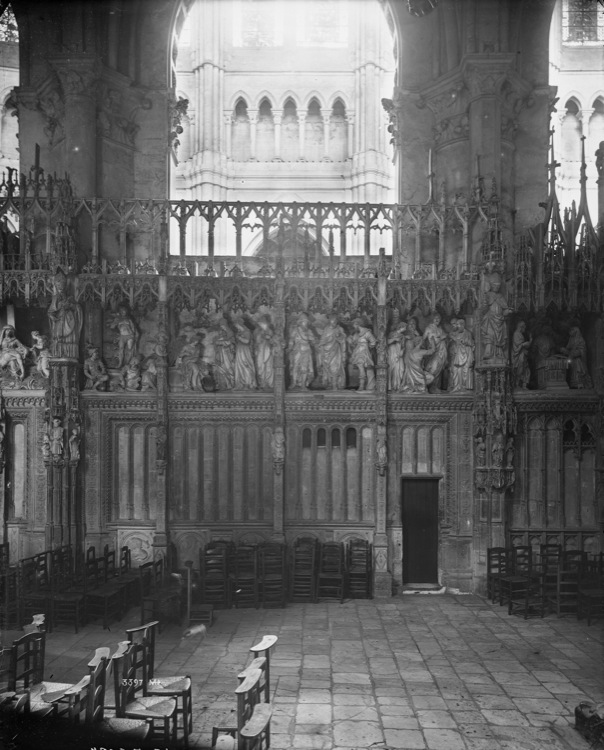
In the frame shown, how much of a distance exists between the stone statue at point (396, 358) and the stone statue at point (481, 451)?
2159 mm

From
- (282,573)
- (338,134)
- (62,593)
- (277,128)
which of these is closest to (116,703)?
(62,593)

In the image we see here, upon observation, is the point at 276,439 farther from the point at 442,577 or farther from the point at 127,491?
the point at 442,577

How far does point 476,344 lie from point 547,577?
17.2 feet

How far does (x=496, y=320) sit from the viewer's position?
15.6m

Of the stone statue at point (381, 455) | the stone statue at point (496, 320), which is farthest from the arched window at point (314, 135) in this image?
the stone statue at point (381, 455)

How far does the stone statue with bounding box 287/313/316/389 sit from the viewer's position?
1627 cm

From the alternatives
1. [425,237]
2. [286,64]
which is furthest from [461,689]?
[286,64]

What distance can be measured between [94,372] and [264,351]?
12.9 feet

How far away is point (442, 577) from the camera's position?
16.2 metres

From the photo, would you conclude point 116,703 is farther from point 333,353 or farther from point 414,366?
point 414,366

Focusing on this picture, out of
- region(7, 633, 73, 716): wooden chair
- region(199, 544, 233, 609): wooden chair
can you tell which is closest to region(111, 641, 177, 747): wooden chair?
region(7, 633, 73, 716): wooden chair

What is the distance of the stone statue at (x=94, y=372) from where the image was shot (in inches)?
636

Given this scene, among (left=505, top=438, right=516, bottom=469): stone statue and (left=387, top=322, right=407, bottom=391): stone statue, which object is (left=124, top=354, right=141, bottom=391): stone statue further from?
(left=505, top=438, right=516, bottom=469): stone statue

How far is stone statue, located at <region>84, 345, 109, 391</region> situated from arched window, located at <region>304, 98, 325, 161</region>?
2304 centimetres
